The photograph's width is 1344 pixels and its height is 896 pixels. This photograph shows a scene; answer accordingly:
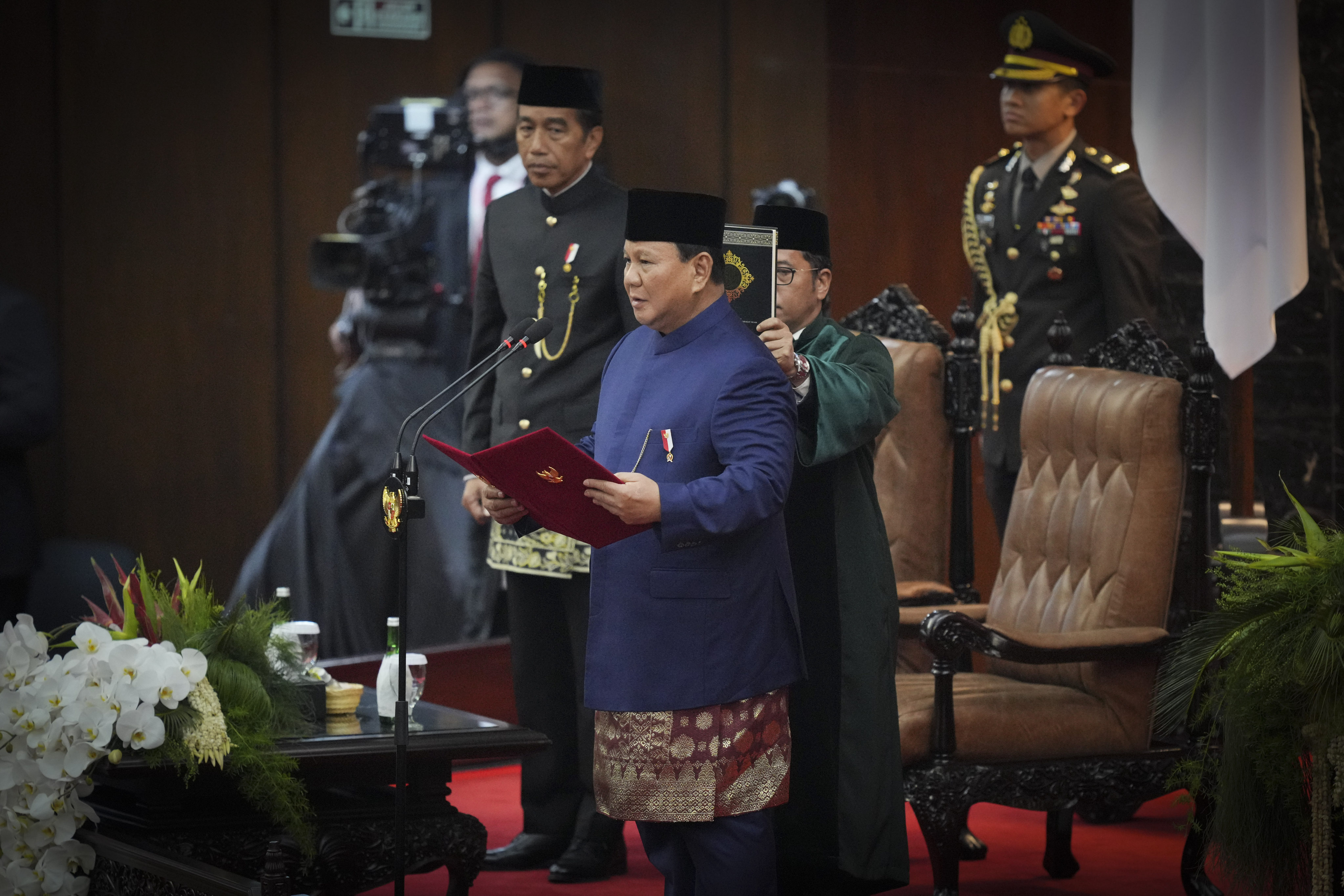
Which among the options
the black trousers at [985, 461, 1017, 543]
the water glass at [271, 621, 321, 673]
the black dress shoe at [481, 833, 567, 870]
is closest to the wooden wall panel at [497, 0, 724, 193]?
the black trousers at [985, 461, 1017, 543]

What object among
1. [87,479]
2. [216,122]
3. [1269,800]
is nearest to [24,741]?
[1269,800]

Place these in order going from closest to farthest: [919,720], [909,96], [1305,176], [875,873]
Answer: [875,873] → [919,720] → [1305,176] → [909,96]

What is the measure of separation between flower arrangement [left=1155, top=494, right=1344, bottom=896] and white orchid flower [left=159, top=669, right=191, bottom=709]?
1619mm

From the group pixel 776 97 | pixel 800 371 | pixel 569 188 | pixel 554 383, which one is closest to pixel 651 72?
pixel 776 97

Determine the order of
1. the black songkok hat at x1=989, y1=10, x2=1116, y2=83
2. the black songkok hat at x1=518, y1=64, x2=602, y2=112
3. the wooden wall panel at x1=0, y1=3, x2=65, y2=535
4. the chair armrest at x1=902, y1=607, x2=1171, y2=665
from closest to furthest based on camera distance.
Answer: the chair armrest at x1=902, y1=607, x2=1171, y2=665 → the black songkok hat at x1=518, y1=64, x2=602, y2=112 → the black songkok hat at x1=989, y1=10, x2=1116, y2=83 → the wooden wall panel at x1=0, y1=3, x2=65, y2=535

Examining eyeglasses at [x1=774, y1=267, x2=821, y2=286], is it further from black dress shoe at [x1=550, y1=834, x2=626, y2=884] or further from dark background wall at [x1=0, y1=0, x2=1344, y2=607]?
dark background wall at [x1=0, y1=0, x2=1344, y2=607]

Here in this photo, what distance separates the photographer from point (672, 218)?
2449 mm

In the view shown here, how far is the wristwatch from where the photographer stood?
264cm

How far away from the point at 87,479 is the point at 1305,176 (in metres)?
3.55

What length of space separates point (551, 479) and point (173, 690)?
831mm

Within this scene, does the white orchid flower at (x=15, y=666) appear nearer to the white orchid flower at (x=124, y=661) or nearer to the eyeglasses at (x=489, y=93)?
the white orchid flower at (x=124, y=661)

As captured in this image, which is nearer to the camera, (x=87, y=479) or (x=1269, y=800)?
(x=1269, y=800)

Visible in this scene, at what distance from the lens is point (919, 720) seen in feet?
10.2

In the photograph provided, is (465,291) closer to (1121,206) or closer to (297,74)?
(297,74)
